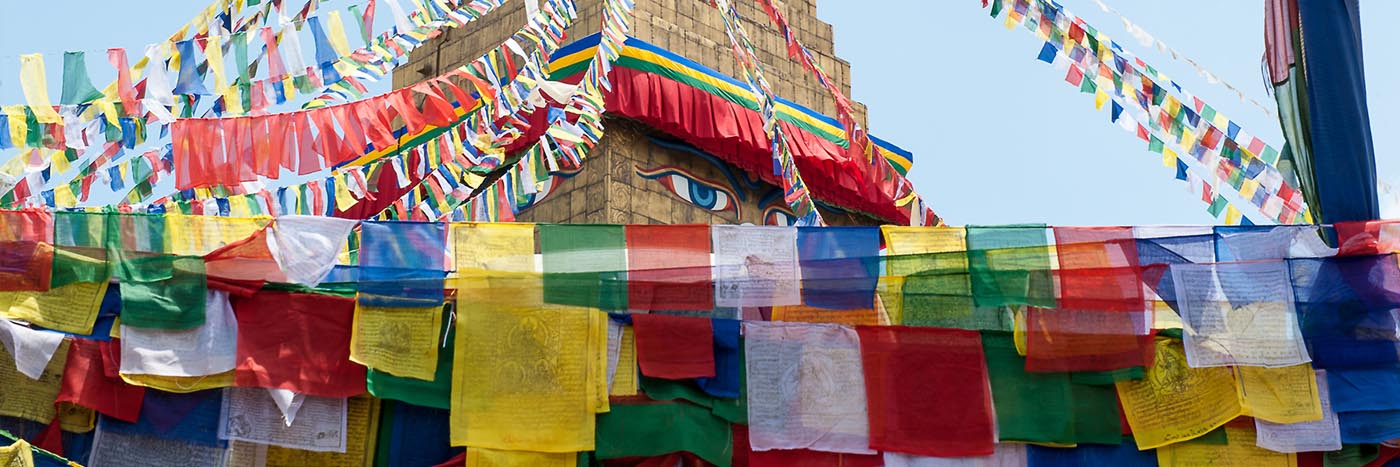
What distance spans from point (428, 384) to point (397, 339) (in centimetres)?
25

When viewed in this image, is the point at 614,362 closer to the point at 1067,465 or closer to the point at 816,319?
the point at 816,319

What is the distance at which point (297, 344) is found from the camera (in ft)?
24.7

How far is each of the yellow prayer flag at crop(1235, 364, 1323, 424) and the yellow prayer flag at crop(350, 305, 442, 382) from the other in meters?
3.82

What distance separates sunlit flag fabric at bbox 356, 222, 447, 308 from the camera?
764 cm

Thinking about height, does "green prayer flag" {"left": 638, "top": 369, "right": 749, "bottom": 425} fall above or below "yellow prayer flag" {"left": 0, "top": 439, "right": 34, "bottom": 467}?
above

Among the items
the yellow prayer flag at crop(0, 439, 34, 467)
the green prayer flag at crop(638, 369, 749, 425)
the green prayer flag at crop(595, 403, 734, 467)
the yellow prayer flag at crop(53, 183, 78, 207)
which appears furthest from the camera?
the yellow prayer flag at crop(53, 183, 78, 207)

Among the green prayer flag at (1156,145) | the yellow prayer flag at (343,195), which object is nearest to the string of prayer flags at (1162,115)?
the green prayer flag at (1156,145)

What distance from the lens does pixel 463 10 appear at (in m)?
9.55

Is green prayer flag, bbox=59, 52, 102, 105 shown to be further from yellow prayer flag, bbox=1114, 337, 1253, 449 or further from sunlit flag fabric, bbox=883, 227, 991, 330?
yellow prayer flag, bbox=1114, 337, 1253, 449

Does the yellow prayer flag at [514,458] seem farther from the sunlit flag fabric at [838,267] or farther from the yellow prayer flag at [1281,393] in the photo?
the yellow prayer flag at [1281,393]

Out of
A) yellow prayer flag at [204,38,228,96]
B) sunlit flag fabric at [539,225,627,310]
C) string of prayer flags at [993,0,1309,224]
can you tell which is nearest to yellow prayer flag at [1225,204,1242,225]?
string of prayer flags at [993,0,1309,224]

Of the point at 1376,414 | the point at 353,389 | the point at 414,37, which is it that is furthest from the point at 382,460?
the point at 1376,414

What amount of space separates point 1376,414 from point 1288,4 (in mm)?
2303

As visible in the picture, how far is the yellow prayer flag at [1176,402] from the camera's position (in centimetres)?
783
